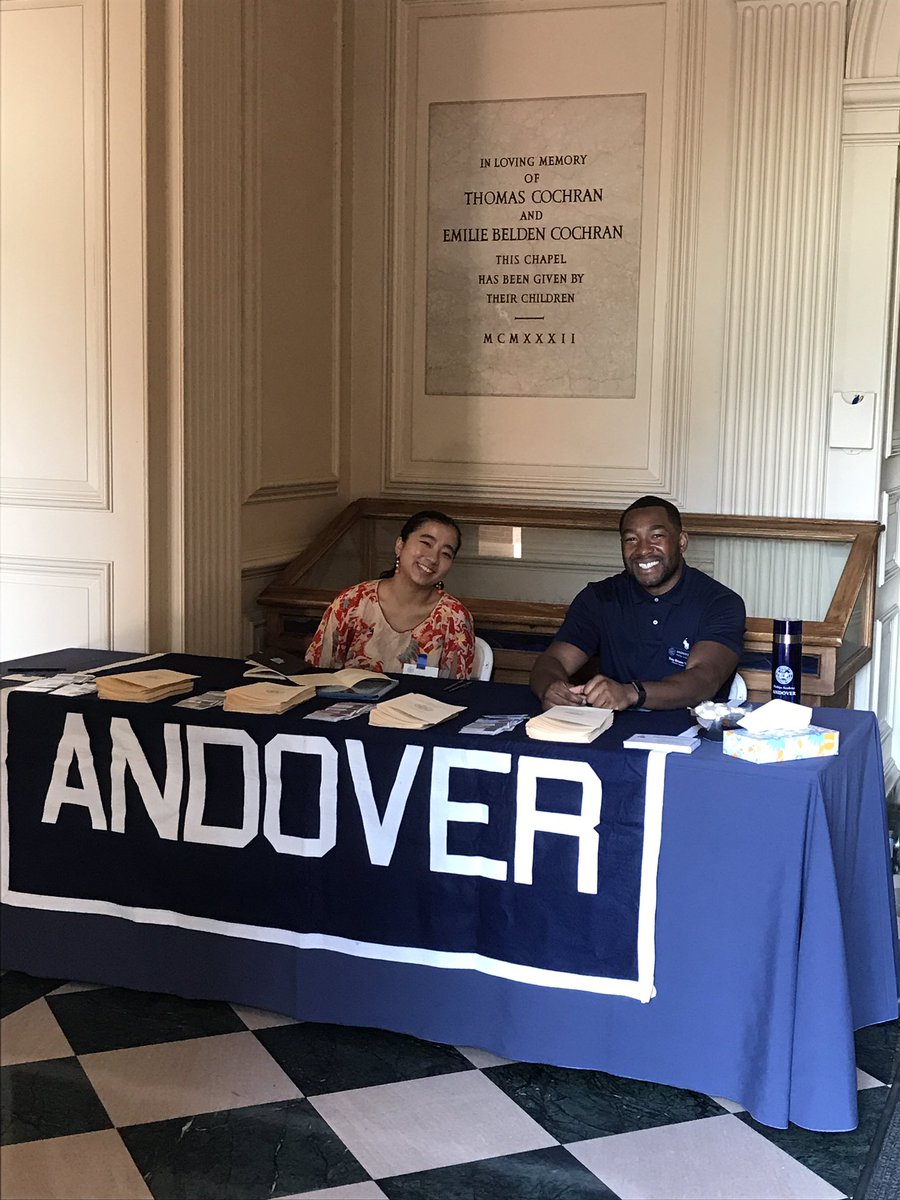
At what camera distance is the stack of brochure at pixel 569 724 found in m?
3.10

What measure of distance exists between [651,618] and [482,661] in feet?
1.89

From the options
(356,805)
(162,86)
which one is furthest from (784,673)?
(162,86)

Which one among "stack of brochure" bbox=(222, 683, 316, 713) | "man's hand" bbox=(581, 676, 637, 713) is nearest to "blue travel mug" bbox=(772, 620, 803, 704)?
"man's hand" bbox=(581, 676, 637, 713)

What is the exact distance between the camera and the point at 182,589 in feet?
14.6

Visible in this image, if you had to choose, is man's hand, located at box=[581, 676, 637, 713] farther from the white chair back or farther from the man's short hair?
the white chair back

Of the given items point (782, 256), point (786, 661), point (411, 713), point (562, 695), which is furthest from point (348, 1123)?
point (782, 256)

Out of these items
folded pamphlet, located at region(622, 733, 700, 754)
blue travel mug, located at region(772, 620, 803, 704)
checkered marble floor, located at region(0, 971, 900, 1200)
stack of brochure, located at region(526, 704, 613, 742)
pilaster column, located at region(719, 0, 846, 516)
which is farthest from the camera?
pilaster column, located at region(719, 0, 846, 516)

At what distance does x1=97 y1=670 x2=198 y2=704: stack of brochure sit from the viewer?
3453 millimetres

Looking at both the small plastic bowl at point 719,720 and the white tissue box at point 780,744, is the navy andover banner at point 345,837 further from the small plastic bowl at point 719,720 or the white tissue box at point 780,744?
the small plastic bowl at point 719,720

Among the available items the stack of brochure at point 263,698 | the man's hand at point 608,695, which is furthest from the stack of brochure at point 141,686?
the man's hand at point 608,695

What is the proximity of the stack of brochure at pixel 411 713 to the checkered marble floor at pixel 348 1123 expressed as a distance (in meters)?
0.76

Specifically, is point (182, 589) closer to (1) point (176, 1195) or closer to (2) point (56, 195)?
(2) point (56, 195)

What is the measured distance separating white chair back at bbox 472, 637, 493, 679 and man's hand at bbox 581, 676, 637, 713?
2.60 feet

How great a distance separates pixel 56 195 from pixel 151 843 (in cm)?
210
